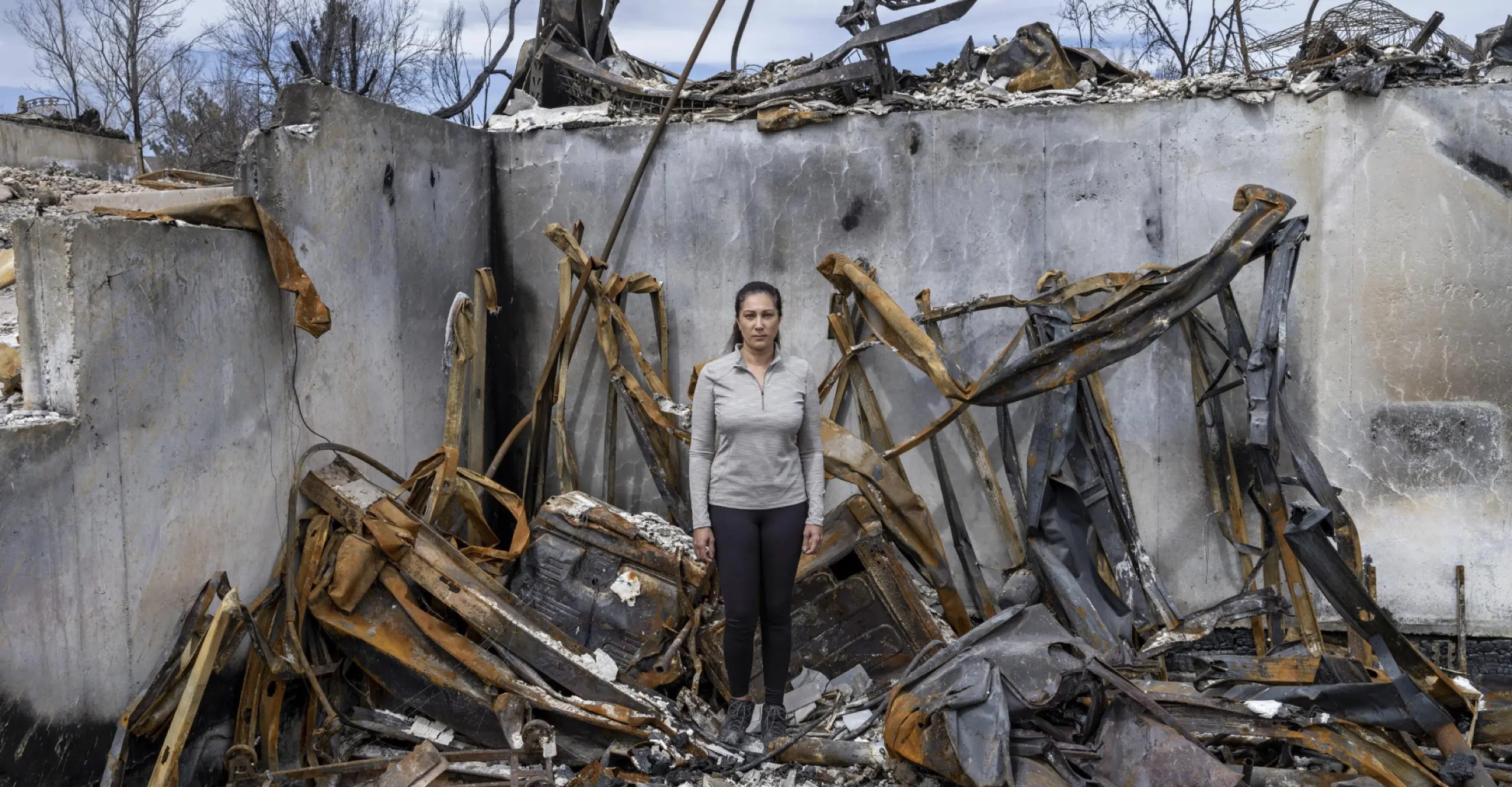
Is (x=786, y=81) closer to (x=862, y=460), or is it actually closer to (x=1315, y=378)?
(x=862, y=460)

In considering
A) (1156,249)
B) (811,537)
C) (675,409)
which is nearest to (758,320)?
(811,537)

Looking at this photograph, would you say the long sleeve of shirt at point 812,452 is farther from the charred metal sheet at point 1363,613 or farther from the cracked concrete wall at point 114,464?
the cracked concrete wall at point 114,464

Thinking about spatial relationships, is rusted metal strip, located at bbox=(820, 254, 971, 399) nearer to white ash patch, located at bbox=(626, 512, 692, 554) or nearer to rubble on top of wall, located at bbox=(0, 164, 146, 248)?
white ash patch, located at bbox=(626, 512, 692, 554)

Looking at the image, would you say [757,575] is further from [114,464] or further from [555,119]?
[555,119]

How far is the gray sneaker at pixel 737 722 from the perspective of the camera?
12.1 feet

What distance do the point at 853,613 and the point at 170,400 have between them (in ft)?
8.55

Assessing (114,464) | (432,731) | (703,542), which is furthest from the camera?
(432,731)

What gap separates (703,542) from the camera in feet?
11.6

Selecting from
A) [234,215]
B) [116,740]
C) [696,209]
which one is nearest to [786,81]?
[696,209]

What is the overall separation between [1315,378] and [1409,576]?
983 mm

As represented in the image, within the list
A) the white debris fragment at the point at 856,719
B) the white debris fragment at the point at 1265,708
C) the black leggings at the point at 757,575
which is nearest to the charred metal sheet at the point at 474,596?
the black leggings at the point at 757,575

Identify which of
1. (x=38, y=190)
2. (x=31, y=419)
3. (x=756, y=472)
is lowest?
(x=756, y=472)

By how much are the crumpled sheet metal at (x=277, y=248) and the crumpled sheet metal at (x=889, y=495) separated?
6.65 ft

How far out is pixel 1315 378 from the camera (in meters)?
4.60
